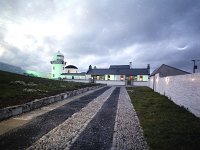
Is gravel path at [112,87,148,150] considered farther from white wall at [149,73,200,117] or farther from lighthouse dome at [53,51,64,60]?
lighthouse dome at [53,51,64,60]

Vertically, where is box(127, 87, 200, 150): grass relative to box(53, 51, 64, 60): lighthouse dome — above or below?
below

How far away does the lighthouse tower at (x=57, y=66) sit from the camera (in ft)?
268

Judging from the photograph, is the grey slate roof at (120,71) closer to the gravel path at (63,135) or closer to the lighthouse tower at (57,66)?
the lighthouse tower at (57,66)

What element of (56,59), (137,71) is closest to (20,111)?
(137,71)

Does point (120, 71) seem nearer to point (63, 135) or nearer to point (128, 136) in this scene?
point (128, 136)

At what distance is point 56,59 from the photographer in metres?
82.9

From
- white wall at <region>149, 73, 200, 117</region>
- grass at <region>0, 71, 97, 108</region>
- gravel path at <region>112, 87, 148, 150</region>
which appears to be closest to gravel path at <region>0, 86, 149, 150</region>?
gravel path at <region>112, 87, 148, 150</region>

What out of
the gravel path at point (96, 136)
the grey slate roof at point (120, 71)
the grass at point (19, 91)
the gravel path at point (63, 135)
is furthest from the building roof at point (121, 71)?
the gravel path at point (63, 135)

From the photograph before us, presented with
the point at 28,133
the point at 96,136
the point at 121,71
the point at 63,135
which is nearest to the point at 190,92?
the point at 96,136

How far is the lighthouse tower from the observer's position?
81.7 meters

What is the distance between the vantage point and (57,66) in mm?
81812

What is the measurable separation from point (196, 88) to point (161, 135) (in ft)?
17.7

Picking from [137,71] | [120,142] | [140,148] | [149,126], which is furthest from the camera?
[137,71]

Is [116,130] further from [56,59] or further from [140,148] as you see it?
[56,59]
